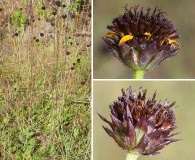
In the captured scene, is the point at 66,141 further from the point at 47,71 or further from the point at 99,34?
the point at 99,34

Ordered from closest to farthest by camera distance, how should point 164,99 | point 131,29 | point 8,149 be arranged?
point 131,29 < point 164,99 < point 8,149

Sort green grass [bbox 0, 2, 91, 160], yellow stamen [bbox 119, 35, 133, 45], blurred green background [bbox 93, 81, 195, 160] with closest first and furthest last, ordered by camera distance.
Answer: yellow stamen [bbox 119, 35, 133, 45]
blurred green background [bbox 93, 81, 195, 160]
green grass [bbox 0, 2, 91, 160]

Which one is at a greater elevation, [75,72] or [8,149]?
[75,72]

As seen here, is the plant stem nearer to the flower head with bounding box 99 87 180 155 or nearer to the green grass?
the flower head with bounding box 99 87 180 155

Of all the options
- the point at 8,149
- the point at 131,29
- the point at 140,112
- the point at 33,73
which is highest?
the point at 131,29

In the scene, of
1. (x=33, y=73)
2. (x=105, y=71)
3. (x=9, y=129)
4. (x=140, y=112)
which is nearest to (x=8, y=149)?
(x=9, y=129)

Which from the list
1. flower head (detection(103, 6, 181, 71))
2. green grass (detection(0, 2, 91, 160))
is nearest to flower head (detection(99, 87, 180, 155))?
flower head (detection(103, 6, 181, 71))
